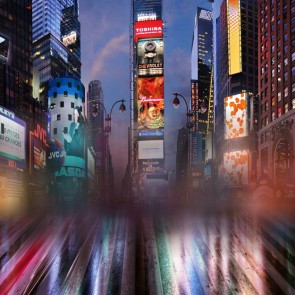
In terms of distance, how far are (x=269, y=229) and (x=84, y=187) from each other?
95596mm

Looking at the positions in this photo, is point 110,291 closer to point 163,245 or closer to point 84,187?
point 163,245

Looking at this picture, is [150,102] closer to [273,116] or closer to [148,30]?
[148,30]

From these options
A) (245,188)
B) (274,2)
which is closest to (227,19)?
(274,2)

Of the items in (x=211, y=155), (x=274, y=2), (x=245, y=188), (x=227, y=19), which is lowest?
(x=245, y=188)

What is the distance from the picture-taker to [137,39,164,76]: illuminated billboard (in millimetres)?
104688

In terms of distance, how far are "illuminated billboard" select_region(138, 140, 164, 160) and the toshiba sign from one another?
2837 centimetres

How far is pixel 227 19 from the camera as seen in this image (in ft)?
486

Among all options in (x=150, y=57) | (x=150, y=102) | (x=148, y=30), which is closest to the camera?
(x=150, y=102)

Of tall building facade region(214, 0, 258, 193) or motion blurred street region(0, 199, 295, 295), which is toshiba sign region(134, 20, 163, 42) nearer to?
tall building facade region(214, 0, 258, 193)

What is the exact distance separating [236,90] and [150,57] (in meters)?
53.3

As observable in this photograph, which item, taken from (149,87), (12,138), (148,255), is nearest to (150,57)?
(149,87)

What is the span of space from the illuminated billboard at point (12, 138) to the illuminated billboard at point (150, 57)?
54.5 metres

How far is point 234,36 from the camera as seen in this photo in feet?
465

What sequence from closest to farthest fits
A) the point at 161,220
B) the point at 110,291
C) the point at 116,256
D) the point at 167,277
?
the point at 110,291 < the point at 167,277 < the point at 116,256 < the point at 161,220
